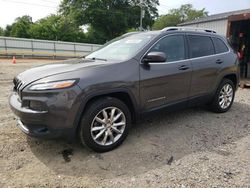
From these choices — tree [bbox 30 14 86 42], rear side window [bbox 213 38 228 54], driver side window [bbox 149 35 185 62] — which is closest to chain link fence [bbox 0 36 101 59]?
tree [bbox 30 14 86 42]

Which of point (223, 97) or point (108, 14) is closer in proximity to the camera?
point (223, 97)

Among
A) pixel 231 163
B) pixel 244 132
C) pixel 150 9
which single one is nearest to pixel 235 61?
pixel 244 132

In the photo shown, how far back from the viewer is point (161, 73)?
3.89 m

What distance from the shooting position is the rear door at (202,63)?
4527mm

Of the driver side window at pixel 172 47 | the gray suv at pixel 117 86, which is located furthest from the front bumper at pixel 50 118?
the driver side window at pixel 172 47

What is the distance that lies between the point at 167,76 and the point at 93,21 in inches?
1595

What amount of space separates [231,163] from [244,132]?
138cm

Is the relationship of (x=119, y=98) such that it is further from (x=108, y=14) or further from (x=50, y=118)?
(x=108, y=14)

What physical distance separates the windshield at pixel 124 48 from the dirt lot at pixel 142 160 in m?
1.36

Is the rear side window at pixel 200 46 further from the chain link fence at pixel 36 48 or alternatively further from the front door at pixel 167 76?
the chain link fence at pixel 36 48

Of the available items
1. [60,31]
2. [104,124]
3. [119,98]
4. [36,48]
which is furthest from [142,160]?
[60,31]

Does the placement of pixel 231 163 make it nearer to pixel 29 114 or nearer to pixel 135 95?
pixel 135 95

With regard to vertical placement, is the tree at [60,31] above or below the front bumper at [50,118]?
above

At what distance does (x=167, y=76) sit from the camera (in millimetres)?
3973
